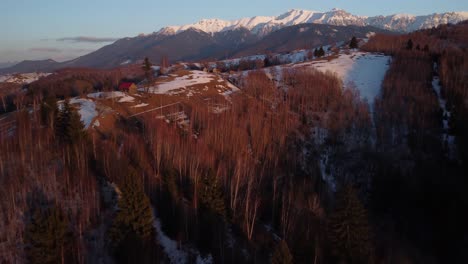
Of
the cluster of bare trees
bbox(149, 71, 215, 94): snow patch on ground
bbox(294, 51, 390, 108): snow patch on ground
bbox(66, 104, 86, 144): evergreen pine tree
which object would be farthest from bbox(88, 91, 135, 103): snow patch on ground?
bbox(294, 51, 390, 108): snow patch on ground

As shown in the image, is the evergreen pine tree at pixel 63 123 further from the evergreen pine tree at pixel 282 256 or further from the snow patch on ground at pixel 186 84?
the snow patch on ground at pixel 186 84

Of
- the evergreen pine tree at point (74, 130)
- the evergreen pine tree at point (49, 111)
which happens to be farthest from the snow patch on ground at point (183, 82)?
the evergreen pine tree at point (74, 130)

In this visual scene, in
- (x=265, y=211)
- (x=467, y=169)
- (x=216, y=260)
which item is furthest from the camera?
(x=467, y=169)

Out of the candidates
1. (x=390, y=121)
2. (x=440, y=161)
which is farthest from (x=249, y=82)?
(x=440, y=161)

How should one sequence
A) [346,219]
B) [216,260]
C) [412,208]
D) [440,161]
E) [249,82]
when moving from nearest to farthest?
[346,219] → [216,260] → [412,208] → [440,161] → [249,82]

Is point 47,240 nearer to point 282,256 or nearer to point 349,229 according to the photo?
point 282,256

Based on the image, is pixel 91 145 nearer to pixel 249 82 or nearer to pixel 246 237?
pixel 246 237
